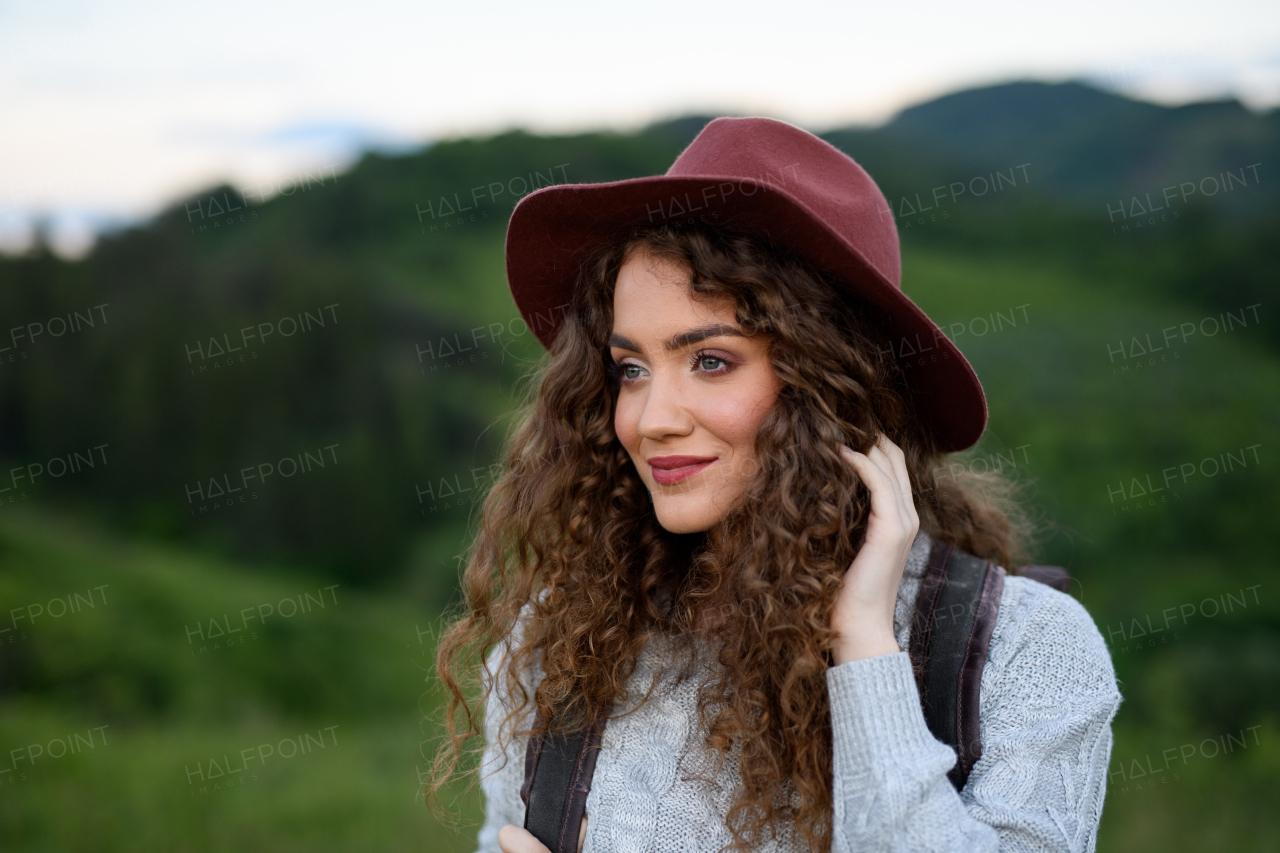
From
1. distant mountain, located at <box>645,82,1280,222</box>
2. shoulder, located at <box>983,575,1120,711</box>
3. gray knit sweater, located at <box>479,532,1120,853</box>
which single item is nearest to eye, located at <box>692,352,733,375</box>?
gray knit sweater, located at <box>479,532,1120,853</box>

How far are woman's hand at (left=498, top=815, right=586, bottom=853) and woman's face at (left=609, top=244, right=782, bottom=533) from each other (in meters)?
0.70

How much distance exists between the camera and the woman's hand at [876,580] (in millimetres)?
1648

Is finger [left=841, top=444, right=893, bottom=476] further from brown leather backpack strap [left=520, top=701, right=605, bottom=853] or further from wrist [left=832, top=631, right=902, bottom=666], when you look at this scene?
brown leather backpack strap [left=520, top=701, right=605, bottom=853]

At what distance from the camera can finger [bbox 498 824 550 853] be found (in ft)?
A: 6.11

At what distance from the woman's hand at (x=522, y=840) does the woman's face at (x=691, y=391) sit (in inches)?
27.4

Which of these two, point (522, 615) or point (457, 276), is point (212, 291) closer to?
point (457, 276)

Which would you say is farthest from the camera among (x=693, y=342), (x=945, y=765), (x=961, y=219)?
(x=961, y=219)

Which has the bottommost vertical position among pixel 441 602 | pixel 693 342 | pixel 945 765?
pixel 441 602

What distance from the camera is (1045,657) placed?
170 cm

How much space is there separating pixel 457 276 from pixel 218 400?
5.68 metres

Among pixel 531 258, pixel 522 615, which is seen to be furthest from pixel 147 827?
pixel 531 258

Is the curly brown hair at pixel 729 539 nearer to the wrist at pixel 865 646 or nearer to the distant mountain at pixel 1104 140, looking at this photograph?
the wrist at pixel 865 646

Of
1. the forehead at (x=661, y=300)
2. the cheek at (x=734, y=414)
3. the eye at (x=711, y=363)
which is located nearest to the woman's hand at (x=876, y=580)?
the cheek at (x=734, y=414)

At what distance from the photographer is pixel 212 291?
11.8 m
